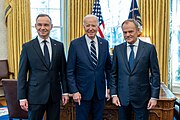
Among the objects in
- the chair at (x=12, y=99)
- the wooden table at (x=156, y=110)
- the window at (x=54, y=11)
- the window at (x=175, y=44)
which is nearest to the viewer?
the wooden table at (x=156, y=110)

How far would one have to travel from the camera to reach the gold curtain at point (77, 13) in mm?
5582

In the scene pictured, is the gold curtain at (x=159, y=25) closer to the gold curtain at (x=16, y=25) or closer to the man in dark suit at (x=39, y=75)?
the gold curtain at (x=16, y=25)

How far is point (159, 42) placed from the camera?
16.8ft

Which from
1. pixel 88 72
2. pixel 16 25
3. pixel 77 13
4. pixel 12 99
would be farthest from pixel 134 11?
pixel 12 99

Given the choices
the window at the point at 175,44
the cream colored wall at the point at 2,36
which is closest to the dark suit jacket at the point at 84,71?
the window at the point at 175,44

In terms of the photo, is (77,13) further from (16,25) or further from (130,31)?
(130,31)

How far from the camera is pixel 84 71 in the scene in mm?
2436

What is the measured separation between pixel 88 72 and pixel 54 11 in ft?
12.9

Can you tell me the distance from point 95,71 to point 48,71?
1.54 ft

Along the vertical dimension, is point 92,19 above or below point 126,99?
above

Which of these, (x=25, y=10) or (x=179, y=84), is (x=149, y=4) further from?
(x=25, y=10)

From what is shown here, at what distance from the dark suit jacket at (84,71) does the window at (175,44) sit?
3.17 m

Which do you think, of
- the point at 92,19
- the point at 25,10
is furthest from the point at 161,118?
the point at 25,10

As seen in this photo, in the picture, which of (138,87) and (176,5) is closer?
(138,87)
